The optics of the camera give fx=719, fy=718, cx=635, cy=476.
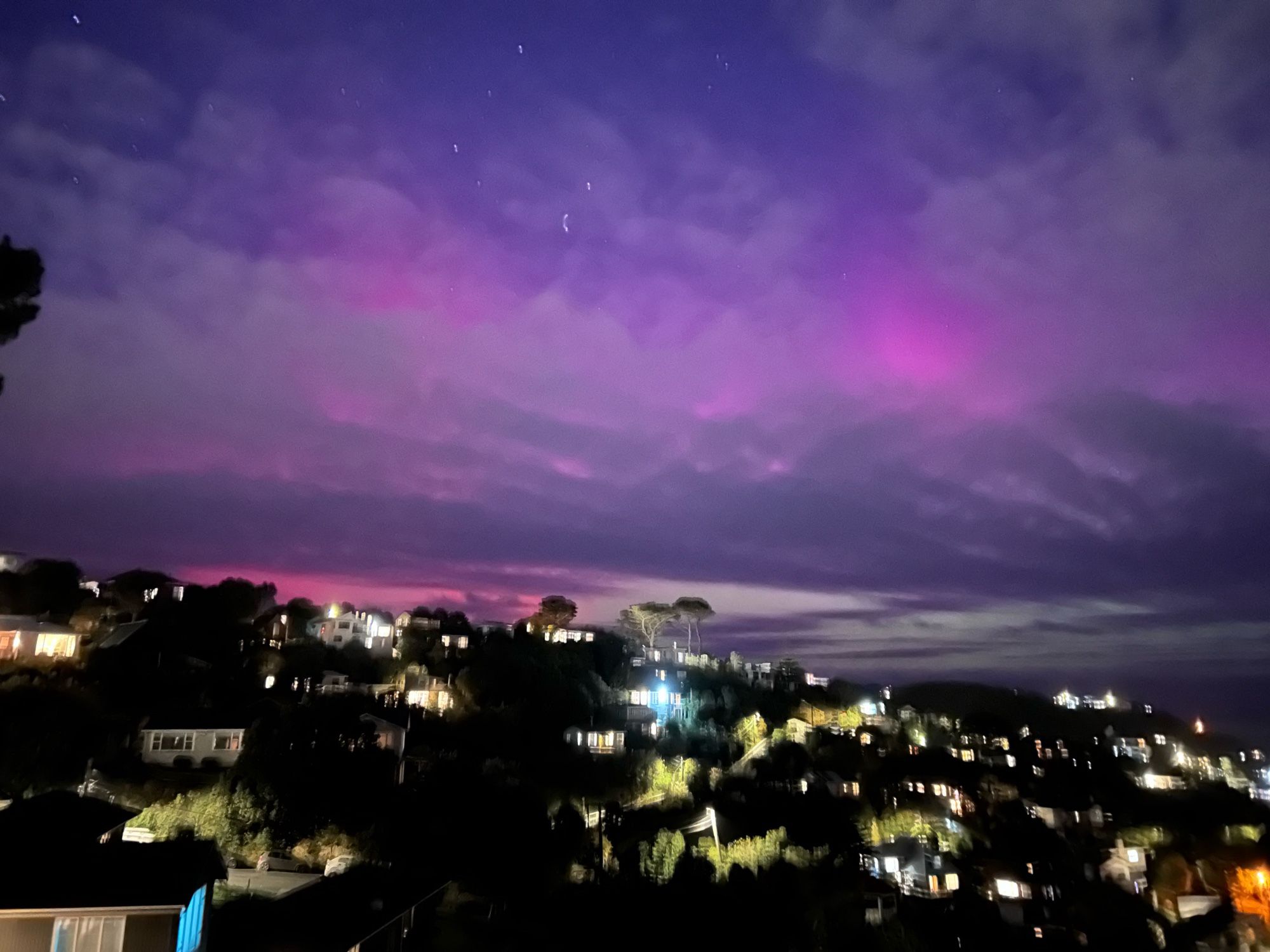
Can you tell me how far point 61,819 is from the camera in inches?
488

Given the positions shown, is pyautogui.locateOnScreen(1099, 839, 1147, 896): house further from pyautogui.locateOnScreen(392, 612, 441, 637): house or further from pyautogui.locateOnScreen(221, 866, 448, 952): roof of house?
pyautogui.locateOnScreen(392, 612, 441, 637): house

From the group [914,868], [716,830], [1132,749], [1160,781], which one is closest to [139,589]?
[716,830]

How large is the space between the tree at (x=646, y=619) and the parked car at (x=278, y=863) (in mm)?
45046

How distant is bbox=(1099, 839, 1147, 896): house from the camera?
31.0 metres

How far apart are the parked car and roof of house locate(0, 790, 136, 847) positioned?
4101mm

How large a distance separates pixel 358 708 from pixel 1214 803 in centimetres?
4928

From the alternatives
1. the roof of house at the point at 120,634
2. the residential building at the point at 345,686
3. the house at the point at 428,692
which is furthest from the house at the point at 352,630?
the roof of house at the point at 120,634

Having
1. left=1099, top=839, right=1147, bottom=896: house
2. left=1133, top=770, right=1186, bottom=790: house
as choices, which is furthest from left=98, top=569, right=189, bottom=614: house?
left=1133, top=770, right=1186, bottom=790: house

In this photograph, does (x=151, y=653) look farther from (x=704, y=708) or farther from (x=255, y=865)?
(x=704, y=708)

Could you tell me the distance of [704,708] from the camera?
45.2 m

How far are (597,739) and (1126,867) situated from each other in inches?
954

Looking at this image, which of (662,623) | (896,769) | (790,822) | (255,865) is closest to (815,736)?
(896,769)

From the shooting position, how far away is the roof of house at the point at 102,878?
868cm

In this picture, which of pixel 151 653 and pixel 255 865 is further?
pixel 151 653
